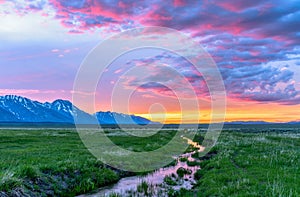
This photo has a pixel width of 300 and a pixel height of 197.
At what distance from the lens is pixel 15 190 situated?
47.5 feet

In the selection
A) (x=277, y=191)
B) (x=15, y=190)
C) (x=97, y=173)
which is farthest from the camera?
(x=97, y=173)

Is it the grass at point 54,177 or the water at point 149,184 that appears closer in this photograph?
the grass at point 54,177

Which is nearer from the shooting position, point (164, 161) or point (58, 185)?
point (58, 185)

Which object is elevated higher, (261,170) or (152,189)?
(261,170)

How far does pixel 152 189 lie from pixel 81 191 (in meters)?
5.02

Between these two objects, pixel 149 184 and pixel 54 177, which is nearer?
pixel 54 177

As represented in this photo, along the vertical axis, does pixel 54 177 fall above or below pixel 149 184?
above

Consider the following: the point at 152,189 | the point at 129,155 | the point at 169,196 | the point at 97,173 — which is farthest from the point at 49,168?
the point at 129,155

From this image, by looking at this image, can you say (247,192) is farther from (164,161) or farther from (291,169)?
(164,161)

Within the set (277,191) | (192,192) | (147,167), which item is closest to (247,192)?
(277,191)

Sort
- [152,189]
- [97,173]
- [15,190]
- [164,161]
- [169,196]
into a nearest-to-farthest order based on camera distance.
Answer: [15,190] < [169,196] < [152,189] < [97,173] < [164,161]

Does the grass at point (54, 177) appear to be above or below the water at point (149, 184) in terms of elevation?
above

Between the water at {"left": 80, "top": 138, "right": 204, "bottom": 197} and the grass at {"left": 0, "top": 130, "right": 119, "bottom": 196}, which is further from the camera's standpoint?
the water at {"left": 80, "top": 138, "right": 204, "bottom": 197}

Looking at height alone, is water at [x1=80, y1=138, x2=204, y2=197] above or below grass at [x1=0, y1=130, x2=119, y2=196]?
below
